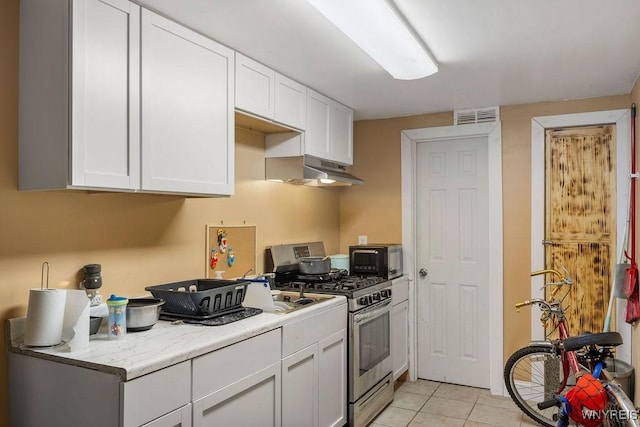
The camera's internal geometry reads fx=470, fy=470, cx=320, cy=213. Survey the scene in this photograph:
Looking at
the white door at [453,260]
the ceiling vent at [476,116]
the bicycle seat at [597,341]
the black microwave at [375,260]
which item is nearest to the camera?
the bicycle seat at [597,341]

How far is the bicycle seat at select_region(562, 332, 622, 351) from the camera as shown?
2.37m

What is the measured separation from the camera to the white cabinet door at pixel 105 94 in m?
1.76

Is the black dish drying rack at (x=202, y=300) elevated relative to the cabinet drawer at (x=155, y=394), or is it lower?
elevated

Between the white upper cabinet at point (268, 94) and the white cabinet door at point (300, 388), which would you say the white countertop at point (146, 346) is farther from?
the white upper cabinet at point (268, 94)

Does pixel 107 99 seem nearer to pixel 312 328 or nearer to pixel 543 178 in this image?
pixel 312 328

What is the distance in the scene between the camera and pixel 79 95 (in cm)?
176

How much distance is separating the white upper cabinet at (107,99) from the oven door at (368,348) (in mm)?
1505

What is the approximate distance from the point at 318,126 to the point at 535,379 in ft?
8.54

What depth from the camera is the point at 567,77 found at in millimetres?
3096

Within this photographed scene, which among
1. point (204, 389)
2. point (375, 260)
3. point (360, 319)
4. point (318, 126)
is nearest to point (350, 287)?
point (360, 319)

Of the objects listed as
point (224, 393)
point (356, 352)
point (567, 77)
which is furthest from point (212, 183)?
point (567, 77)

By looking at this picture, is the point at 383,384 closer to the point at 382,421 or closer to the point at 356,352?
the point at 382,421

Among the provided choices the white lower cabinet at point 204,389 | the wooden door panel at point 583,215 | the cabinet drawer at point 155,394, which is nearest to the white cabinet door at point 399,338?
the white lower cabinet at point 204,389

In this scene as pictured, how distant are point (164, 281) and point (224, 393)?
2.76 feet
